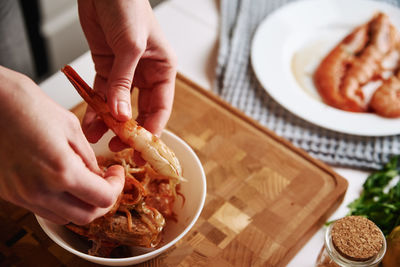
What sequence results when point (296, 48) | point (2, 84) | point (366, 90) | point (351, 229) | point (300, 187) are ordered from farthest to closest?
point (296, 48)
point (366, 90)
point (300, 187)
point (351, 229)
point (2, 84)

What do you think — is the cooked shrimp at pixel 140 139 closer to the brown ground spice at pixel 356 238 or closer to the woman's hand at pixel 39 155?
the woman's hand at pixel 39 155

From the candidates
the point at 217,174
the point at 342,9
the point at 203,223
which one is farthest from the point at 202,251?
the point at 342,9

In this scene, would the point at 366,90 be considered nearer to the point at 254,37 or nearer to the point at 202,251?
the point at 254,37

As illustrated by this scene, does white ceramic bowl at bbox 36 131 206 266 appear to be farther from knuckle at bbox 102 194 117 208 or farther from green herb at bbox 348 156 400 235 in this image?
green herb at bbox 348 156 400 235

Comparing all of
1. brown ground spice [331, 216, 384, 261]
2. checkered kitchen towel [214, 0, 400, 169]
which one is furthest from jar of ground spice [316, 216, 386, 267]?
checkered kitchen towel [214, 0, 400, 169]

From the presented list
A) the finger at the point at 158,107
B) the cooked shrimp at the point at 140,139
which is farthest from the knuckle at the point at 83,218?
the finger at the point at 158,107
